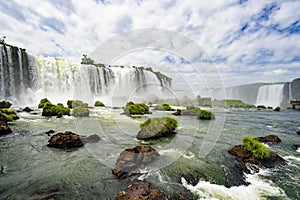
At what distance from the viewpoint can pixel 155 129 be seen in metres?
11.8

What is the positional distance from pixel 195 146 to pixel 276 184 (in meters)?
4.56

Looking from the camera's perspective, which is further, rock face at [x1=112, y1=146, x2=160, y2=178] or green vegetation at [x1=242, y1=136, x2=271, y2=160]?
green vegetation at [x1=242, y1=136, x2=271, y2=160]

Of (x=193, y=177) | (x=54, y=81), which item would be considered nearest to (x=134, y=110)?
(x=193, y=177)

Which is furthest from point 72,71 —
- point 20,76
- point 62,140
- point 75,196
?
point 75,196

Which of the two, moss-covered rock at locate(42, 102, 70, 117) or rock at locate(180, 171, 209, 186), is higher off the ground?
moss-covered rock at locate(42, 102, 70, 117)

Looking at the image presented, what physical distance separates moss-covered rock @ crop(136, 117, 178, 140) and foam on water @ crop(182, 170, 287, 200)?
583cm

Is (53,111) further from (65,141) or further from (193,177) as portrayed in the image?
(193,177)

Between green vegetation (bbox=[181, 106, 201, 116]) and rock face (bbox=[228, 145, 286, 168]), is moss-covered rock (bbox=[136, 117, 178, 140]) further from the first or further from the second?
green vegetation (bbox=[181, 106, 201, 116])

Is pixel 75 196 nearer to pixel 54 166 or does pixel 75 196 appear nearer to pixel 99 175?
pixel 99 175

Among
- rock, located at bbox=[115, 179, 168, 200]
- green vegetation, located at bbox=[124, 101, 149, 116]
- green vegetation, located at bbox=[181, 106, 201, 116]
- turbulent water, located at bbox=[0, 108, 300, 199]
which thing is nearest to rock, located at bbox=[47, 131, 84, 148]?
turbulent water, located at bbox=[0, 108, 300, 199]

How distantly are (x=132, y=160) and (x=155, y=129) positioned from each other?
17.9ft

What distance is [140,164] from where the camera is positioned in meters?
6.65

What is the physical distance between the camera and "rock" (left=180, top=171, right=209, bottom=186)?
564cm

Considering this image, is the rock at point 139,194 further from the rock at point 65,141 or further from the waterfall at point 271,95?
the waterfall at point 271,95
